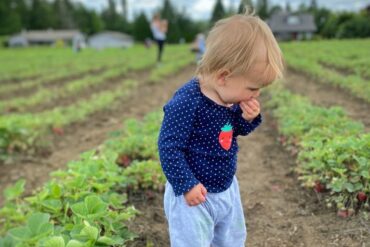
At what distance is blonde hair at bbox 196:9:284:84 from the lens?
1.84 metres

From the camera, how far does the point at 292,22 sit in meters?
67.8

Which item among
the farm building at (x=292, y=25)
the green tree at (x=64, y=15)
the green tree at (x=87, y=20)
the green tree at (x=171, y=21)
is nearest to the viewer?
the green tree at (x=171, y=21)

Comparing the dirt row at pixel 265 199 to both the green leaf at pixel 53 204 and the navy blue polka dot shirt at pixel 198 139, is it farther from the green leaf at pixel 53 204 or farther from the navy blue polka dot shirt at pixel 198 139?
the navy blue polka dot shirt at pixel 198 139

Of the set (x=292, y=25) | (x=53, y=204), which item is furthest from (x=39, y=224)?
(x=292, y=25)

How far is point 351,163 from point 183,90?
66.7 inches

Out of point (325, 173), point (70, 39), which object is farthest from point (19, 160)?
point (70, 39)

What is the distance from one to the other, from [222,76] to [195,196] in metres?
0.52

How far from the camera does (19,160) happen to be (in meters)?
5.65

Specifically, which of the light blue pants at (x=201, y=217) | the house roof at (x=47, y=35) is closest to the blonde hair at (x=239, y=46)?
the light blue pants at (x=201, y=217)

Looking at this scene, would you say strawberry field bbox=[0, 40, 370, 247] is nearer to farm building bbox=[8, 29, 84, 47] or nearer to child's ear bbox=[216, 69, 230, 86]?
child's ear bbox=[216, 69, 230, 86]

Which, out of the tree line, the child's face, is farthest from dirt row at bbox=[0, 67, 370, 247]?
the tree line

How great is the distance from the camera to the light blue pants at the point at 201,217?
2.05m

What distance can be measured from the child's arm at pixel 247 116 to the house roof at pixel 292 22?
65.6 m

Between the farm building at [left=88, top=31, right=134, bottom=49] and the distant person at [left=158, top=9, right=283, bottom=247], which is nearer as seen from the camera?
the distant person at [left=158, top=9, right=283, bottom=247]
